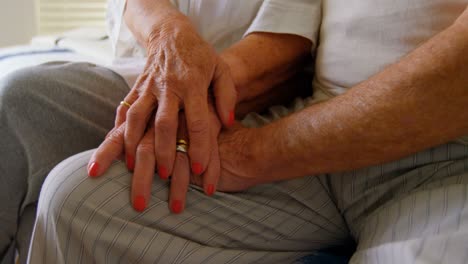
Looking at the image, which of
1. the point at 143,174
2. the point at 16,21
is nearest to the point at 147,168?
the point at 143,174

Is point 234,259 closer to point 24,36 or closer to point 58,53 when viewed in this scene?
point 58,53

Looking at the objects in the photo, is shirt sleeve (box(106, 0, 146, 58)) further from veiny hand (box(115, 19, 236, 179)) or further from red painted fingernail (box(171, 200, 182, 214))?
red painted fingernail (box(171, 200, 182, 214))

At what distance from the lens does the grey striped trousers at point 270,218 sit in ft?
1.93

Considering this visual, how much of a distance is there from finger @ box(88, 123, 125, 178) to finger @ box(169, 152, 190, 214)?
84 mm

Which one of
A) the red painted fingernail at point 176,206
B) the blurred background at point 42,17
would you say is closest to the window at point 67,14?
the blurred background at point 42,17

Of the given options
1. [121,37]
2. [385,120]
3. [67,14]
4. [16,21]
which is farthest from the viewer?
[67,14]

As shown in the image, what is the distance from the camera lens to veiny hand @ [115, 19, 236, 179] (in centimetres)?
66

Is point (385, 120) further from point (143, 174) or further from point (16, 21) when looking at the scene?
point (16, 21)

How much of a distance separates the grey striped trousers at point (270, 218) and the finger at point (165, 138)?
2cm

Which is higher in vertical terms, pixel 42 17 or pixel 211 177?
A: pixel 211 177

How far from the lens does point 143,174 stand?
2.06ft

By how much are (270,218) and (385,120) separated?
225 mm

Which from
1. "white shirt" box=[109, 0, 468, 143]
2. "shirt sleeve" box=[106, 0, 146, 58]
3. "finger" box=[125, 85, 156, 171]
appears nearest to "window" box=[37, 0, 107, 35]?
"shirt sleeve" box=[106, 0, 146, 58]

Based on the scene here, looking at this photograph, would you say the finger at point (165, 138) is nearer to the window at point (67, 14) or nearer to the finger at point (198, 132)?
the finger at point (198, 132)
